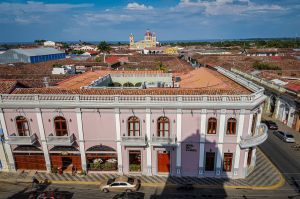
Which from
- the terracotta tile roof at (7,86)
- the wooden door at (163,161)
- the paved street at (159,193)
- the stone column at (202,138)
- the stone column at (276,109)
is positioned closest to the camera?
the paved street at (159,193)

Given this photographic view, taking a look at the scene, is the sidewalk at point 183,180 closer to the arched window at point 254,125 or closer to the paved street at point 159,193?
the paved street at point 159,193

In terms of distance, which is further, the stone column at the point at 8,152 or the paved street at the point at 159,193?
the stone column at the point at 8,152

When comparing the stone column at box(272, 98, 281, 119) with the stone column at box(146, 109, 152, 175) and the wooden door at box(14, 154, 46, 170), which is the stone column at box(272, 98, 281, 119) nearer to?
the stone column at box(146, 109, 152, 175)

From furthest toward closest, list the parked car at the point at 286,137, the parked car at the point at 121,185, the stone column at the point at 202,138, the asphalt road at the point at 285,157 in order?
the parked car at the point at 286,137, the asphalt road at the point at 285,157, the stone column at the point at 202,138, the parked car at the point at 121,185

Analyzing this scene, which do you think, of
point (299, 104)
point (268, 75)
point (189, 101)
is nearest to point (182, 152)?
point (189, 101)

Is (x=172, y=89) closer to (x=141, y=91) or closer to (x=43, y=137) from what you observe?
(x=141, y=91)

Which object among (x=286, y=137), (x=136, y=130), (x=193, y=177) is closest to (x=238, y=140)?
(x=193, y=177)

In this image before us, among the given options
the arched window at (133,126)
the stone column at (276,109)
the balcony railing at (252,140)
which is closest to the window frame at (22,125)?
the arched window at (133,126)
